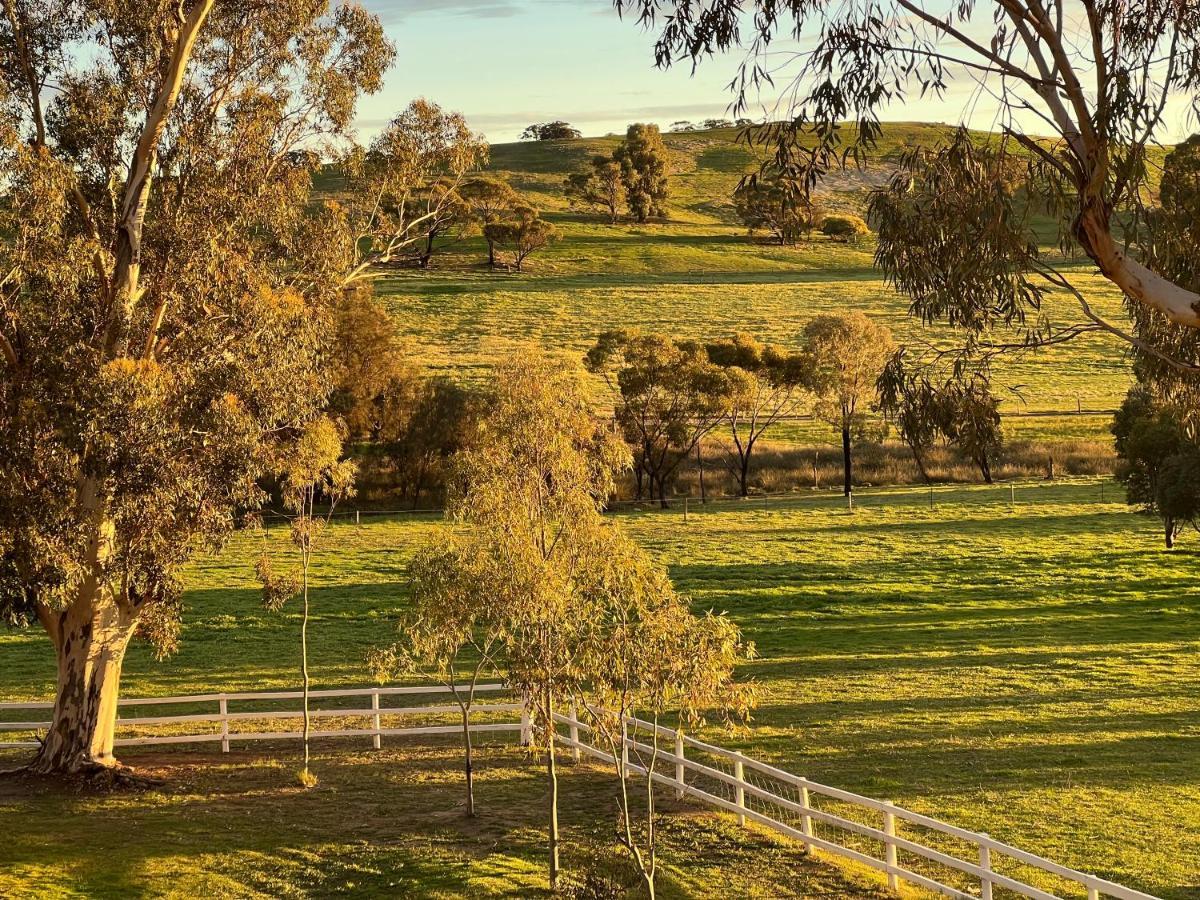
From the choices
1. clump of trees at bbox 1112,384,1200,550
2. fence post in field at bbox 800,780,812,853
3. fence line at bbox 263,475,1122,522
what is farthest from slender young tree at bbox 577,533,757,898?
fence line at bbox 263,475,1122,522

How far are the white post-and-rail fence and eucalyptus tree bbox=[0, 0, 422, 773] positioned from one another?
4105mm

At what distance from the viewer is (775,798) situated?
69.5 feet

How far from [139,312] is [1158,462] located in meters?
36.3

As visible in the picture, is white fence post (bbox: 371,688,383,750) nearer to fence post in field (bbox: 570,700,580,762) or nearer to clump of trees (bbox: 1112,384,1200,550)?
fence post in field (bbox: 570,700,580,762)

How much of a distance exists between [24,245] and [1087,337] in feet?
329

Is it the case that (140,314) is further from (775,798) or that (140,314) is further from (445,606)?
(775,798)

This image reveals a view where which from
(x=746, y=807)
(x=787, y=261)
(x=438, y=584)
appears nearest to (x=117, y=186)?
(x=438, y=584)

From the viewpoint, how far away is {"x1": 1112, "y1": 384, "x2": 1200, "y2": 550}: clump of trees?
141 ft

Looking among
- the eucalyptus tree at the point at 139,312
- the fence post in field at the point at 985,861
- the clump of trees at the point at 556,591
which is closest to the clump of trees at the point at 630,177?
the eucalyptus tree at the point at 139,312

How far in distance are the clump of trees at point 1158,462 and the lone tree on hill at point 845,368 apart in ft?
52.0

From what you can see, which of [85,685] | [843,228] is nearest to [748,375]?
[85,685]

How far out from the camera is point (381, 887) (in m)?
19.9

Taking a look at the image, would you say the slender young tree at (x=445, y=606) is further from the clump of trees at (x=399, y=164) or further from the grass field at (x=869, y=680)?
the clump of trees at (x=399, y=164)

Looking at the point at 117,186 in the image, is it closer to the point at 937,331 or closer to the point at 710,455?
the point at 710,455
